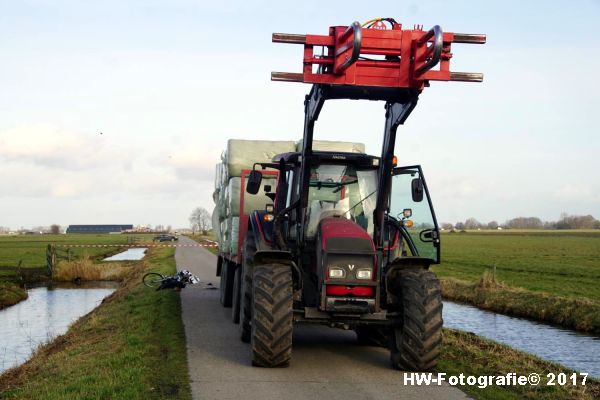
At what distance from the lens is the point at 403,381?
889cm

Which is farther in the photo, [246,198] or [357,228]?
[246,198]

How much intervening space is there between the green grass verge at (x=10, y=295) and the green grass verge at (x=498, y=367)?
17.4 metres

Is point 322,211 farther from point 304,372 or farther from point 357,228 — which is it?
point 304,372

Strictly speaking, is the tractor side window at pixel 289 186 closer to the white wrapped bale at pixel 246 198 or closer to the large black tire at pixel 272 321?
the large black tire at pixel 272 321

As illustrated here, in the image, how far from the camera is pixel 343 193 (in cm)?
1070

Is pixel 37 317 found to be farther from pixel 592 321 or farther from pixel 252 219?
pixel 592 321

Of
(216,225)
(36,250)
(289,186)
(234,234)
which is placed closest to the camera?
(289,186)

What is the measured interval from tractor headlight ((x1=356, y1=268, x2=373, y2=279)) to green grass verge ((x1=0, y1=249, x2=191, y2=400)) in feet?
8.38

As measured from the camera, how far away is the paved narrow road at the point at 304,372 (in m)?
8.12

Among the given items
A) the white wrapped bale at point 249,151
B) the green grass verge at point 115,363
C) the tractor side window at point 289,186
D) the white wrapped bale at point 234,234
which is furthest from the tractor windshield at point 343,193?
the white wrapped bale at point 249,151

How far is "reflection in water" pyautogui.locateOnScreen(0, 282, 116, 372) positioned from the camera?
15995mm

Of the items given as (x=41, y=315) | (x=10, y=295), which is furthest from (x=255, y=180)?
(x=10, y=295)

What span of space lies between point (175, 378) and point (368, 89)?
4.38 m

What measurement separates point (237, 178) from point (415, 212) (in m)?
6.41
